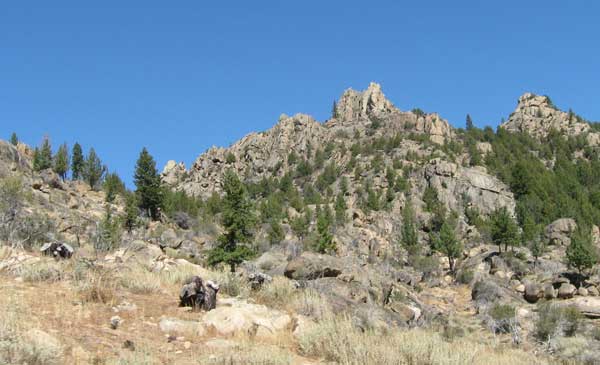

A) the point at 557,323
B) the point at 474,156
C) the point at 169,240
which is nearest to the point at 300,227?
the point at 169,240

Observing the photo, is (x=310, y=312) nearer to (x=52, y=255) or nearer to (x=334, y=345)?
(x=334, y=345)

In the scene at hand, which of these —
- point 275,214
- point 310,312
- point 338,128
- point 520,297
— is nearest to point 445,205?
point 275,214

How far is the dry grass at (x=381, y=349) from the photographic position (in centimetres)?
654

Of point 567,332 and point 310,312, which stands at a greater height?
point 310,312

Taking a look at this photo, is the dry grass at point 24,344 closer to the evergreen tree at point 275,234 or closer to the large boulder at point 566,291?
the large boulder at point 566,291

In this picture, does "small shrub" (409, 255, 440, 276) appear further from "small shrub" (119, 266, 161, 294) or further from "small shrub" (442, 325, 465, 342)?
"small shrub" (119, 266, 161, 294)

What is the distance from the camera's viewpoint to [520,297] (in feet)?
167

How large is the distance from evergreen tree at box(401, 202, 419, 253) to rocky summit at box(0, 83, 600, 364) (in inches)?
13.9

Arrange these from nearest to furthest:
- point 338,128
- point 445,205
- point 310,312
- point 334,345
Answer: point 334,345, point 310,312, point 445,205, point 338,128

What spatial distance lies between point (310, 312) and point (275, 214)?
269ft

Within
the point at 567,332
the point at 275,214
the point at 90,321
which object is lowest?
the point at 567,332

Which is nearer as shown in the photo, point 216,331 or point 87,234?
point 216,331

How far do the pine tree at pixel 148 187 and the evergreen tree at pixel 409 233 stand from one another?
1529 inches

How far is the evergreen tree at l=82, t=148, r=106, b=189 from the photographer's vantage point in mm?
92375
